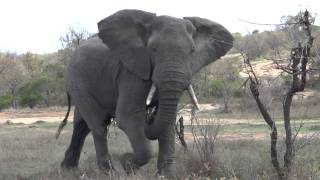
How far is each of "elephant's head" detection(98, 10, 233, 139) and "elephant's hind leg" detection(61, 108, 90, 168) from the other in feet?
8.07

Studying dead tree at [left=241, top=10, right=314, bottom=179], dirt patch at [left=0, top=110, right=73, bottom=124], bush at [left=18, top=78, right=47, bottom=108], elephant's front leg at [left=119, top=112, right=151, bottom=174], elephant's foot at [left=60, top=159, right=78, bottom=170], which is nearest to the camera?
dead tree at [left=241, top=10, right=314, bottom=179]

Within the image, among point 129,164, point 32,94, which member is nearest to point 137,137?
point 129,164

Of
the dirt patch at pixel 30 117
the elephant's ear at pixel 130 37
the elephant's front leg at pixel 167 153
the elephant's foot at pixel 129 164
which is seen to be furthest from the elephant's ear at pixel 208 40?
the dirt patch at pixel 30 117

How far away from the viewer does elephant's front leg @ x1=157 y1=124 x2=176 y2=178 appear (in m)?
8.15

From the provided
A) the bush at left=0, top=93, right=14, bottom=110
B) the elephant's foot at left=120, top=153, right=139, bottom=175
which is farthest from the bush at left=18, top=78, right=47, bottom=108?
the elephant's foot at left=120, top=153, right=139, bottom=175

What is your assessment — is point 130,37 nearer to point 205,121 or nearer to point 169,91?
point 169,91

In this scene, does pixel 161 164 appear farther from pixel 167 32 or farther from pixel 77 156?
pixel 77 156

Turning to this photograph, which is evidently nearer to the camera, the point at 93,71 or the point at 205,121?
the point at 93,71

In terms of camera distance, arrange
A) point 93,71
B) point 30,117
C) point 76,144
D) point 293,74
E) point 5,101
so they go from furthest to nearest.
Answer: point 5,101
point 30,117
point 76,144
point 93,71
point 293,74

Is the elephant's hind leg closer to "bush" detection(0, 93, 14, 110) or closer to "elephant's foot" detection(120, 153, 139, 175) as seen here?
"elephant's foot" detection(120, 153, 139, 175)

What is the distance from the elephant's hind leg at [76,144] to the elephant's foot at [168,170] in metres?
2.75

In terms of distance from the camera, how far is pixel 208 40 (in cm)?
866

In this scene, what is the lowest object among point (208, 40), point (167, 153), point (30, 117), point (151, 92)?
point (30, 117)

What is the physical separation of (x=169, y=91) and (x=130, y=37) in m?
1.33
